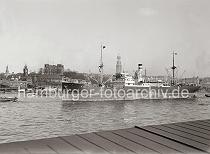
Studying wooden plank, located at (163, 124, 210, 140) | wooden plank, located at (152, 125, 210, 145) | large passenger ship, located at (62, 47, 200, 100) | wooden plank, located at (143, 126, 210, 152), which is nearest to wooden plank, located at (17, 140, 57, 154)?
wooden plank, located at (143, 126, 210, 152)

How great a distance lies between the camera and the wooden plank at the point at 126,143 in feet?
17.6

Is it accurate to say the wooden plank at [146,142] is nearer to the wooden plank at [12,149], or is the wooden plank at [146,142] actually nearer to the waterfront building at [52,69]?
the wooden plank at [12,149]

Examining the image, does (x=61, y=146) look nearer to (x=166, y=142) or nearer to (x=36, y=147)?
(x=36, y=147)

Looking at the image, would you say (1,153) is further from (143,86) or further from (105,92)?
(143,86)

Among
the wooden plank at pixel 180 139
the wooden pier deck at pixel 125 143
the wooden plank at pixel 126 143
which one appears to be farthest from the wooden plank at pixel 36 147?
the wooden plank at pixel 180 139

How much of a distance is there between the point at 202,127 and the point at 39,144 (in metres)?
4.66

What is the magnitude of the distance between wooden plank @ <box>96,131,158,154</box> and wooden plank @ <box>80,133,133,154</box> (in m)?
0.13

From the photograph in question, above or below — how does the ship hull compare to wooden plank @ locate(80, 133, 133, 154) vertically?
above

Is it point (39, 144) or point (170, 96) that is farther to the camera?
point (170, 96)

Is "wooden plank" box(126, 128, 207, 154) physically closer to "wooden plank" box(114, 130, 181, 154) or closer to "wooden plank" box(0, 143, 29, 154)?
"wooden plank" box(114, 130, 181, 154)

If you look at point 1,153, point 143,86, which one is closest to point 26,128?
point 1,153

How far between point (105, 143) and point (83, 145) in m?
0.49

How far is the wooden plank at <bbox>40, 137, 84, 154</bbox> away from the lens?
16.7ft

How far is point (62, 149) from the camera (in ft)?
17.0
